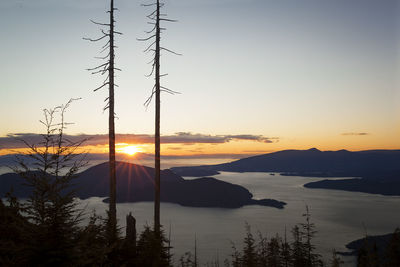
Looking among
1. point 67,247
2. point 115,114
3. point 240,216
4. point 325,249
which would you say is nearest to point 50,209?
point 67,247

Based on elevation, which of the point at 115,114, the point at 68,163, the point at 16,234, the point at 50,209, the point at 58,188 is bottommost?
the point at 16,234

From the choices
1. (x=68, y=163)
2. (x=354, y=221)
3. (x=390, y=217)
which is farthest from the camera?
(x=390, y=217)

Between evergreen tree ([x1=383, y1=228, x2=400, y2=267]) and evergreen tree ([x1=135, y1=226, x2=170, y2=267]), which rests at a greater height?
evergreen tree ([x1=135, y1=226, x2=170, y2=267])

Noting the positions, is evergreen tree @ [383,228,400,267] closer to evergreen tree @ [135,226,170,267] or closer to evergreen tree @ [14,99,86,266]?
evergreen tree @ [135,226,170,267]

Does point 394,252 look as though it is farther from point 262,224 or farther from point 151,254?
point 262,224

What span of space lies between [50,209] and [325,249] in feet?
374

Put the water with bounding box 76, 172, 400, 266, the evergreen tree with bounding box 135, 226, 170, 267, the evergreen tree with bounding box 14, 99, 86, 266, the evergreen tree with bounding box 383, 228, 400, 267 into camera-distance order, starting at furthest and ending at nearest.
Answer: the water with bounding box 76, 172, 400, 266 → the evergreen tree with bounding box 383, 228, 400, 267 → the evergreen tree with bounding box 135, 226, 170, 267 → the evergreen tree with bounding box 14, 99, 86, 266

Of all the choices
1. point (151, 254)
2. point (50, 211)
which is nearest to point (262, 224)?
point (151, 254)

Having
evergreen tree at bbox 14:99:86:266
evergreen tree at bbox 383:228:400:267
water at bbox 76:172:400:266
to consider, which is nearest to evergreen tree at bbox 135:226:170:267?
evergreen tree at bbox 14:99:86:266

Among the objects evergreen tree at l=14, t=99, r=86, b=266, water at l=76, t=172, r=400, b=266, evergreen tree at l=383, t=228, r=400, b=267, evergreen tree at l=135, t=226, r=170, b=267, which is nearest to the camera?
evergreen tree at l=14, t=99, r=86, b=266

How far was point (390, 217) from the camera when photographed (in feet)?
537

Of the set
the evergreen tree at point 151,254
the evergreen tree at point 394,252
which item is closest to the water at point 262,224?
the evergreen tree at point 394,252

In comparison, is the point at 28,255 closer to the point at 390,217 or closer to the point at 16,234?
the point at 16,234

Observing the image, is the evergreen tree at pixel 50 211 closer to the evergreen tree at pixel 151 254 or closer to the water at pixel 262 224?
the evergreen tree at pixel 151 254
